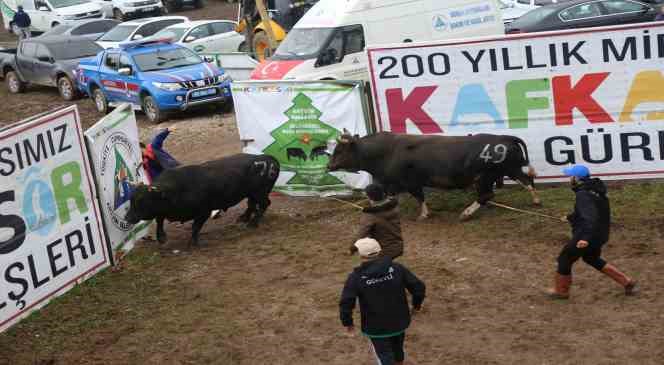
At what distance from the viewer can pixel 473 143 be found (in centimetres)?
1295

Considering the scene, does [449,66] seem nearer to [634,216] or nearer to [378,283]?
[634,216]

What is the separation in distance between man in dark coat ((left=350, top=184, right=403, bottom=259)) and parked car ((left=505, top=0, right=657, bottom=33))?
14005 mm

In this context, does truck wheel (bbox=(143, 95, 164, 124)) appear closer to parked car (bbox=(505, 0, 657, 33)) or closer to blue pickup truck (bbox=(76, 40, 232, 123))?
blue pickup truck (bbox=(76, 40, 232, 123))

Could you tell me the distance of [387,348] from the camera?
764cm

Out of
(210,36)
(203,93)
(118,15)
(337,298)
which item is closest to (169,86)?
(203,93)

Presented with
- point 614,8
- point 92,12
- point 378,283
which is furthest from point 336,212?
point 92,12

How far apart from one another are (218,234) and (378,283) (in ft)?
21.9

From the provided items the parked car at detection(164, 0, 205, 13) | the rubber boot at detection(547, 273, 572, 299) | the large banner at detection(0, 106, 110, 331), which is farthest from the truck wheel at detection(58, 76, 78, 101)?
the rubber boot at detection(547, 273, 572, 299)

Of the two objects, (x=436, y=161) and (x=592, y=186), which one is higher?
(x=592, y=186)

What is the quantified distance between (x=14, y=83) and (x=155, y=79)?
29.3 feet

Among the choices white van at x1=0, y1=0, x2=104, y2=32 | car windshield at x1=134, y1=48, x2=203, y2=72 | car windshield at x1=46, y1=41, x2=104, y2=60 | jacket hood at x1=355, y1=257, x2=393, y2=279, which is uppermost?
white van at x1=0, y1=0, x2=104, y2=32

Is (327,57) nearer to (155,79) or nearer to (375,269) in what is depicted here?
(155,79)

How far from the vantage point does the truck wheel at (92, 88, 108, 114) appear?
78.2 ft

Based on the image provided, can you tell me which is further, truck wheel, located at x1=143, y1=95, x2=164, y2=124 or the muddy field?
truck wheel, located at x1=143, y1=95, x2=164, y2=124
